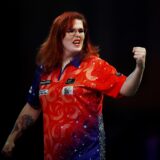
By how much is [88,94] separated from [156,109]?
3.12 ft

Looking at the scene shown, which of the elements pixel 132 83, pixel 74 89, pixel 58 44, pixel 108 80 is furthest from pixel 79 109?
pixel 58 44

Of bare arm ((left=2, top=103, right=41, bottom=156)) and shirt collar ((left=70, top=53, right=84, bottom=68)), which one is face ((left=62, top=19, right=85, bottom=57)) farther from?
bare arm ((left=2, top=103, right=41, bottom=156))

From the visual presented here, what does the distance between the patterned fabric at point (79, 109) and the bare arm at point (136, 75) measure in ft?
0.19

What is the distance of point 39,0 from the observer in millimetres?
4238

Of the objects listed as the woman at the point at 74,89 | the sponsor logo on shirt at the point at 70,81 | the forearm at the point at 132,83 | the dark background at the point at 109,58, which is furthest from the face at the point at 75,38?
the dark background at the point at 109,58

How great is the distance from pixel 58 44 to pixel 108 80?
52cm

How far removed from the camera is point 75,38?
11.1ft

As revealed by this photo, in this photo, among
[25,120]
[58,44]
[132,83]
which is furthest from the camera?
[25,120]

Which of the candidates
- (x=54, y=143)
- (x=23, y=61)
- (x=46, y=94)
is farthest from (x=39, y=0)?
(x=54, y=143)

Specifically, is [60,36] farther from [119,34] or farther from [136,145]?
[136,145]

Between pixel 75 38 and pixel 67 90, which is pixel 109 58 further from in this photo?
pixel 67 90

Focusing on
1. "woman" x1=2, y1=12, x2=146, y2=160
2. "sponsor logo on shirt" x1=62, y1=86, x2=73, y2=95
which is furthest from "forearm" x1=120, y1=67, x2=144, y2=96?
"sponsor logo on shirt" x1=62, y1=86, x2=73, y2=95

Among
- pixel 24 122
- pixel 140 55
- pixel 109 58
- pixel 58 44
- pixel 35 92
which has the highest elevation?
pixel 140 55

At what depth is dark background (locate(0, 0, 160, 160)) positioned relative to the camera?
394 cm
